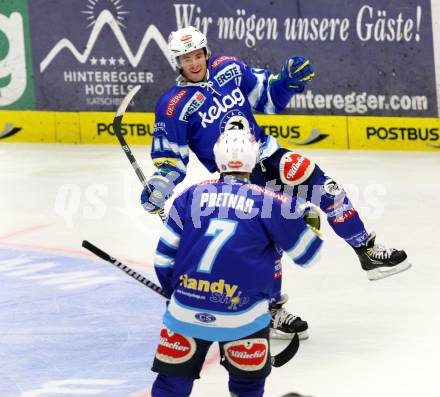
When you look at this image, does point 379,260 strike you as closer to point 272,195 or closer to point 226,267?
point 272,195

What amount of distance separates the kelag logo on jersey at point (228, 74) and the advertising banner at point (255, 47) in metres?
4.39

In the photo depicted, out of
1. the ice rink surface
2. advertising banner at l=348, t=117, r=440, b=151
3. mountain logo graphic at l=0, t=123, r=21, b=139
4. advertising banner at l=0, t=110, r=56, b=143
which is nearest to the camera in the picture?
the ice rink surface

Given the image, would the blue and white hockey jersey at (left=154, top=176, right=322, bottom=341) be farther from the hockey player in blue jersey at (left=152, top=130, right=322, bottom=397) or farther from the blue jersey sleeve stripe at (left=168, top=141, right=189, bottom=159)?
the blue jersey sleeve stripe at (left=168, top=141, right=189, bottom=159)

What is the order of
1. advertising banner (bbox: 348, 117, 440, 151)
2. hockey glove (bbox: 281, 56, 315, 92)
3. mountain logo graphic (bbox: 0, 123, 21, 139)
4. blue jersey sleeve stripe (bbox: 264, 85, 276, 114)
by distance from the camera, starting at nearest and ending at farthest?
hockey glove (bbox: 281, 56, 315, 92), blue jersey sleeve stripe (bbox: 264, 85, 276, 114), advertising banner (bbox: 348, 117, 440, 151), mountain logo graphic (bbox: 0, 123, 21, 139)

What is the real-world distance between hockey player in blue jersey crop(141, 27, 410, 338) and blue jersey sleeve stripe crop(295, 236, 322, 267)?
4.95ft

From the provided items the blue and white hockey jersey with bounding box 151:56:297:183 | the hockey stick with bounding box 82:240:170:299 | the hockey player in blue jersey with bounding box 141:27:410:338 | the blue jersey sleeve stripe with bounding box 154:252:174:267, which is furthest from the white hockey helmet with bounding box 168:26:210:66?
the blue jersey sleeve stripe with bounding box 154:252:174:267

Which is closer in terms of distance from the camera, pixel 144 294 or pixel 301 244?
pixel 301 244

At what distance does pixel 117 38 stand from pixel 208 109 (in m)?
5.73

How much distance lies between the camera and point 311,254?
5344mm

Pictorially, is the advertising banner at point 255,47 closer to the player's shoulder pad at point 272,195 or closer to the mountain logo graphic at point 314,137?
the mountain logo graphic at point 314,137

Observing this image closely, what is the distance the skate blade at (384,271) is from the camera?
733 cm

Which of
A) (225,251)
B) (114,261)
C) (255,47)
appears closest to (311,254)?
(225,251)

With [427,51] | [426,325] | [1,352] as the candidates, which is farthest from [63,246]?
[427,51]

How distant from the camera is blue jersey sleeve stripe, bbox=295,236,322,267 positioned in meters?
5.33
